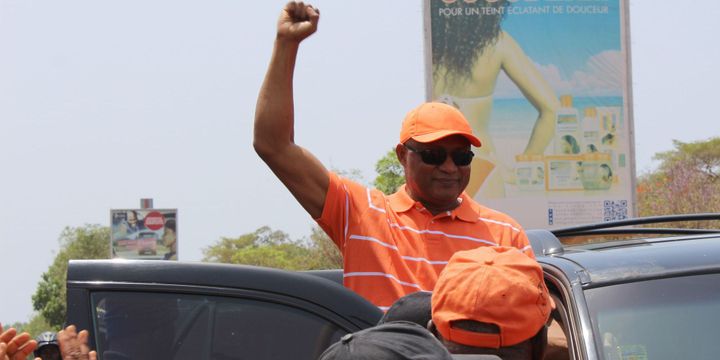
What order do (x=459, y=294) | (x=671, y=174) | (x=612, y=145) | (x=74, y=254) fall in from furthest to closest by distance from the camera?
(x=74, y=254)
(x=671, y=174)
(x=612, y=145)
(x=459, y=294)

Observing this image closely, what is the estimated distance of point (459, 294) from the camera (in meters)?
2.41

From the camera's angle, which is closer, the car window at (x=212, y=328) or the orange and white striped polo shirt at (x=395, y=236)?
the car window at (x=212, y=328)

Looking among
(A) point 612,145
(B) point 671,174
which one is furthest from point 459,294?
(B) point 671,174

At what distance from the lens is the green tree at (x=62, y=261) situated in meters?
27.6

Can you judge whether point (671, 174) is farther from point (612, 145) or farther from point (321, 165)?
point (321, 165)

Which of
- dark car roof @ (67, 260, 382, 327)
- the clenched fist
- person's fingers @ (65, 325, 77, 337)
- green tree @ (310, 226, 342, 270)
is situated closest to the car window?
dark car roof @ (67, 260, 382, 327)

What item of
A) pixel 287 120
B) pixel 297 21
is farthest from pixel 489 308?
A: pixel 297 21

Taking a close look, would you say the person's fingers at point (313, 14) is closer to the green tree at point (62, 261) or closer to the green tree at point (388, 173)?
the green tree at point (388, 173)

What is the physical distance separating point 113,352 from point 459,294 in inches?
49.2

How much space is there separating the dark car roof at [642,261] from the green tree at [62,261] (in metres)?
23.7

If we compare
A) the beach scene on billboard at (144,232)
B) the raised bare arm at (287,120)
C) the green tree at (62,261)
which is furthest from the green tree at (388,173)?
the raised bare arm at (287,120)

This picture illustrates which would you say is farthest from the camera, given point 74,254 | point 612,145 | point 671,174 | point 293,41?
point 74,254

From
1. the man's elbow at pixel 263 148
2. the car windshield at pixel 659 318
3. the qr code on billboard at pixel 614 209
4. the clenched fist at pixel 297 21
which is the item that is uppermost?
the clenched fist at pixel 297 21

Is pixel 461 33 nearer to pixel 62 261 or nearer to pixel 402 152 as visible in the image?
pixel 402 152
